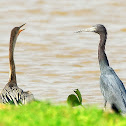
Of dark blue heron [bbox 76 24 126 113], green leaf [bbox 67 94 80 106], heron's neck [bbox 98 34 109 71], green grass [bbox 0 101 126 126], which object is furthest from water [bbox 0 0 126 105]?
green grass [bbox 0 101 126 126]

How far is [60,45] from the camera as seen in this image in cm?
1972

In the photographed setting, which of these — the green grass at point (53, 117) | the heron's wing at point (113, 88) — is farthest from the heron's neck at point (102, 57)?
the green grass at point (53, 117)

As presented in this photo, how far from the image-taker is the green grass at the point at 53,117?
22.9ft

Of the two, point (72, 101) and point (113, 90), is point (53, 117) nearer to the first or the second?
point (72, 101)

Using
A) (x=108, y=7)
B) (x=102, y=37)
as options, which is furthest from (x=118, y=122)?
(x=108, y=7)

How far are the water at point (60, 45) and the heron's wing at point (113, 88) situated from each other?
3319 millimetres

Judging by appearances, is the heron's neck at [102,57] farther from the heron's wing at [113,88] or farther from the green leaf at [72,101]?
the green leaf at [72,101]

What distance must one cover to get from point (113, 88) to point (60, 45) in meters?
10.1

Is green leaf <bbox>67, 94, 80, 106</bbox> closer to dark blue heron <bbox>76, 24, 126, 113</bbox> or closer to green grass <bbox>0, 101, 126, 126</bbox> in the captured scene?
dark blue heron <bbox>76, 24, 126, 113</bbox>

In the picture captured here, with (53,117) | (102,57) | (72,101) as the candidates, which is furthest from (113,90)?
(53,117)

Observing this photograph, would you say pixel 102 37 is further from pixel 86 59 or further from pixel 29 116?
pixel 86 59

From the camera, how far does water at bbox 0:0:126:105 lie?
1512 cm

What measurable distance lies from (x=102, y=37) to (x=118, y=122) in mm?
3574

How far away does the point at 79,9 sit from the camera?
2480cm
